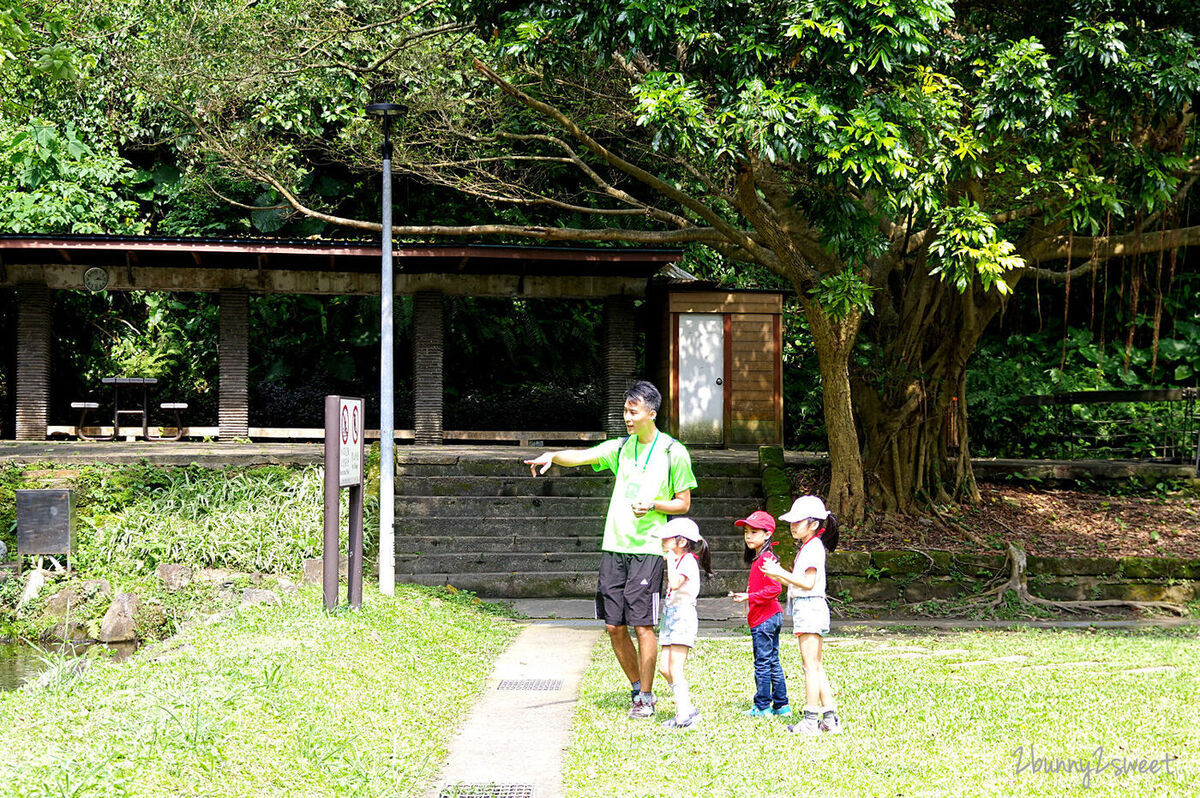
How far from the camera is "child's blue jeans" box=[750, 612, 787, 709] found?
568 cm

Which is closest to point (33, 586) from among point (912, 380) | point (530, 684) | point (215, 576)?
point (215, 576)

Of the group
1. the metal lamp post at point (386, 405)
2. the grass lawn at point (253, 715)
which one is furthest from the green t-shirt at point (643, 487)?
the metal lamp post at point (386, 405)

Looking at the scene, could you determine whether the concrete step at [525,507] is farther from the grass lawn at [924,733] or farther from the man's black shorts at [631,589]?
the man's black shorts at [631,589]

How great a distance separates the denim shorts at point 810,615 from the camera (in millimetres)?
5426

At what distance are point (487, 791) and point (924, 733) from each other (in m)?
2.20

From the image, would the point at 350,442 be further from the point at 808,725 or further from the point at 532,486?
the point at 532,486

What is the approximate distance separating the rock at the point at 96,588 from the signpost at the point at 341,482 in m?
3.80

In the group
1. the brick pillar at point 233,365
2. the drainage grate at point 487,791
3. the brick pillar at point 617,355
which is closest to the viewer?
the drainage grate at point 487,791

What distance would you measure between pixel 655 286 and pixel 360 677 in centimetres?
1306

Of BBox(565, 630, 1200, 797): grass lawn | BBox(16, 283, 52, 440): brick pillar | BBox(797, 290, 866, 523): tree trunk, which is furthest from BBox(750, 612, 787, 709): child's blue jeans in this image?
BBox(16, 283, 52, 440): brick pillar

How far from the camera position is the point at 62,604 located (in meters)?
10.5

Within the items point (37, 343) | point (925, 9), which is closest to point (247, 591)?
point (925, 9)

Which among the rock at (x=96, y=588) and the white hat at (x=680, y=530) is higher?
the white hat at (x=680, y=530)

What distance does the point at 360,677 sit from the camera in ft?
20.2
